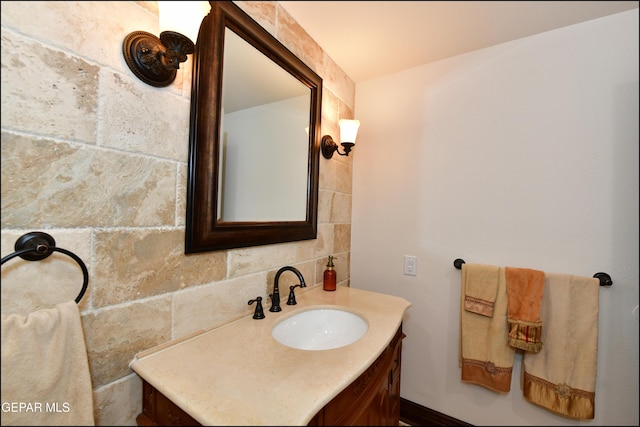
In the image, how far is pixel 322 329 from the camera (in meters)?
1.11

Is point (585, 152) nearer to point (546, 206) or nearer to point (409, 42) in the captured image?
point (546, 206)

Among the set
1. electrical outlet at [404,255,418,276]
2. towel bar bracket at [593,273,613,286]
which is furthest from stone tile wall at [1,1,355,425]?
towel bar bracket at [593,273,613,286]

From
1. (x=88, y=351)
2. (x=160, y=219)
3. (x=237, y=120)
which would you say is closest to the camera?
(x=88, y=351)

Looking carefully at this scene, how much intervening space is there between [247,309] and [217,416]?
49cm

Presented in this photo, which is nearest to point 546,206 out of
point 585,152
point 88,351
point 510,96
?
point 585,152

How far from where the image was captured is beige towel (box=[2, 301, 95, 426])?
446mm

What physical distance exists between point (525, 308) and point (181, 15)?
5.43ft

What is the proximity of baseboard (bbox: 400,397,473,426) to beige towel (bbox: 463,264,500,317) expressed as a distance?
0.65 metres

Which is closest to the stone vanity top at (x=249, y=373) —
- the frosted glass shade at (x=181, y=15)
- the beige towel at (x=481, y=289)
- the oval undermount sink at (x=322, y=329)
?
the oval undermount sink at (x=322, y=329)

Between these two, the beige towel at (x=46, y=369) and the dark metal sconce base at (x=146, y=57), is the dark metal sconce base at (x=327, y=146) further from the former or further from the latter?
the beige towel at (x=46, y=369)

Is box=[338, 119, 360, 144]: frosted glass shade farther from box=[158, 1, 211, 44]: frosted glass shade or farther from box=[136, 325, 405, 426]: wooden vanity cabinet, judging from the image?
box=[136, 325, 405, 426]: wooden vanity cabinet

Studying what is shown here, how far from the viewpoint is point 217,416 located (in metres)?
0.50

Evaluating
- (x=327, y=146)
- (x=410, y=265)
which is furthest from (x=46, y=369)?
(x=410, y=265)

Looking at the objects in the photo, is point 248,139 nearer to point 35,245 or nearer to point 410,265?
point 35,245
